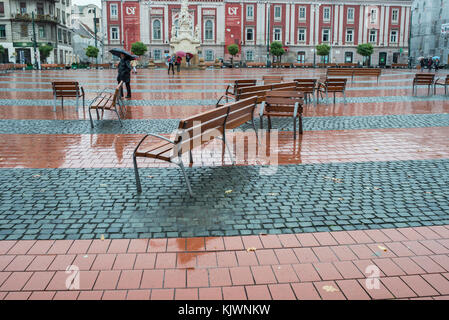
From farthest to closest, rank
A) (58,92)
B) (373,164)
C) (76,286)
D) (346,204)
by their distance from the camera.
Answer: (58,92)
(373,164)
(346,204)
(76,286)

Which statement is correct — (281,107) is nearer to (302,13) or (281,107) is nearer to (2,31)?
(302,13)

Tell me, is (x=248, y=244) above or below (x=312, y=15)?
below

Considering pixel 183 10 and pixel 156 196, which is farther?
pixel 183 10

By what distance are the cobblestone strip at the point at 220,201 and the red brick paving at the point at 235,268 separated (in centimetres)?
23

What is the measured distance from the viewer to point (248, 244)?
12.1 ft

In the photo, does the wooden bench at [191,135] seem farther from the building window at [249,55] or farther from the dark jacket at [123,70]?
the building window at [249,55]

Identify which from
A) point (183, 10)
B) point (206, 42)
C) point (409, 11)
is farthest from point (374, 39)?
point (183, 10)

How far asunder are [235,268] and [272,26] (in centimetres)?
6162

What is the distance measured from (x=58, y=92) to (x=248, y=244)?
32.6ft

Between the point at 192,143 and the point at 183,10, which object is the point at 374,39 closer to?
the point at 183,10

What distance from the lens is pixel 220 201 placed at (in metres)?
4.73

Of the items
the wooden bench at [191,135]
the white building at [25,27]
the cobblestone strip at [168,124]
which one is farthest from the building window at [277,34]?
the wooden bench at [191,135]

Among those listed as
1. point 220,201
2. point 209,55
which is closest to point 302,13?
point 209,55

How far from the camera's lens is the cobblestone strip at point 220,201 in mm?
4051
